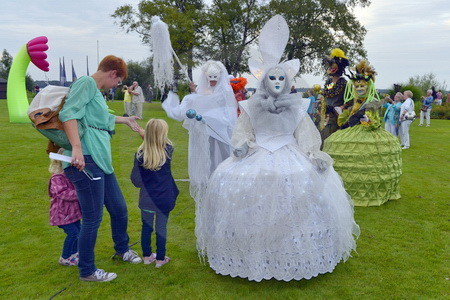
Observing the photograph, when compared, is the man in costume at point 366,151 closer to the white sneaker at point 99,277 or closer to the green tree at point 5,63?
the white sneaker at point 99,277

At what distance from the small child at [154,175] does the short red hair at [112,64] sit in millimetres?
537

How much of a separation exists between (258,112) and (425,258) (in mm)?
2448

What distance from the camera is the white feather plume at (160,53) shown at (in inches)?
165

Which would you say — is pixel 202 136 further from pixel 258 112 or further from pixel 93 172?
pixel 93 172

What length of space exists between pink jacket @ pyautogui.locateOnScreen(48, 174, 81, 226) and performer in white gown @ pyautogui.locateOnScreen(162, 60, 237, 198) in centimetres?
164

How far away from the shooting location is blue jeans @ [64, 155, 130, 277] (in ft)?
10.6

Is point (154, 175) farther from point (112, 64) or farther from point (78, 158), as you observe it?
point (112, 64)

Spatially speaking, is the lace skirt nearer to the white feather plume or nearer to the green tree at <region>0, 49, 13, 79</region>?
the white feather plume

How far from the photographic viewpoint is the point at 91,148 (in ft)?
10.6

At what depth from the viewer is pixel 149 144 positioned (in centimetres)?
352

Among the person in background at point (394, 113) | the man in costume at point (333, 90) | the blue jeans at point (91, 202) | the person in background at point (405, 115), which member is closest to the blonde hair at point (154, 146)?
the blue jeans at point (91, 202)

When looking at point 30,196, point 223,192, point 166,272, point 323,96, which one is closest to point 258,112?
point 223,192

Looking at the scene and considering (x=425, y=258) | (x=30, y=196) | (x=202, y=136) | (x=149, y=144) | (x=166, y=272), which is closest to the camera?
(x=149, y=144)

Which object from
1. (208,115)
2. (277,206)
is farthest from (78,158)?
(208,115)
